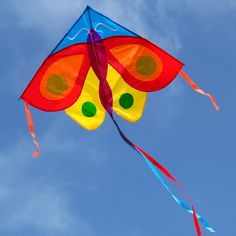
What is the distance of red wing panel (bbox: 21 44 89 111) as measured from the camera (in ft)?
45.3

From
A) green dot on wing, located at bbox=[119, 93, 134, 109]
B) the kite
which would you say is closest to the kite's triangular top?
the kite

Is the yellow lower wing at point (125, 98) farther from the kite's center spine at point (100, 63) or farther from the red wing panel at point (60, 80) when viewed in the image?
the red wing panel at point (60, 80)

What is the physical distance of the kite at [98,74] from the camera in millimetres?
13664

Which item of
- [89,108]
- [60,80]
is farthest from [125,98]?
[60,80]

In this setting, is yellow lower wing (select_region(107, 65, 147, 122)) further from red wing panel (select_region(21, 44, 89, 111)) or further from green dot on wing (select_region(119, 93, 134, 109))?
red wing panel (select_region(21, 44, 89, 111))

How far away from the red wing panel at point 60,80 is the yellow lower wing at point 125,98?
0.65m

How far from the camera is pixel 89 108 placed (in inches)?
547

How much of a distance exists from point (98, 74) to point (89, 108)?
0.78 metres

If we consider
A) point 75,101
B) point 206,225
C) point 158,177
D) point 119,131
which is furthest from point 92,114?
point 206,225

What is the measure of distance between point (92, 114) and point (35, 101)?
128 centimetres

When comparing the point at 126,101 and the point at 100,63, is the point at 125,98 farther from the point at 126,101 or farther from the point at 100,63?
the point at 100,63

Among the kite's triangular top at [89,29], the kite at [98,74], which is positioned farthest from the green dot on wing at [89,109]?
the kite's triangular top at [89,29]

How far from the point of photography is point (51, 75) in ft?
45.5

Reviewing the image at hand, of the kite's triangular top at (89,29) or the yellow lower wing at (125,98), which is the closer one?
the kite's triangular top at (89,29)
